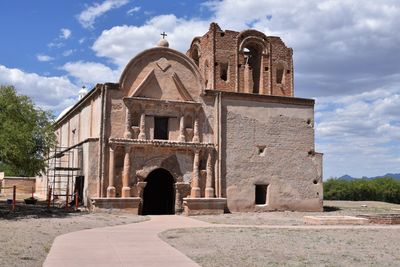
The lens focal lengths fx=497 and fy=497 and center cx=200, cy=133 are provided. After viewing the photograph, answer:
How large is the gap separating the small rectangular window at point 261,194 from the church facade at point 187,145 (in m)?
0.05

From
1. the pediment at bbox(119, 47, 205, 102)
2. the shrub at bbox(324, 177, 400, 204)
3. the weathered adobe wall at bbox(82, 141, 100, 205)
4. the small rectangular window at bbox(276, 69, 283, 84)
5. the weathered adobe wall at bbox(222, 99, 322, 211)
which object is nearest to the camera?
the weathered adobe wall at bbox(82, 141, 100, 205)

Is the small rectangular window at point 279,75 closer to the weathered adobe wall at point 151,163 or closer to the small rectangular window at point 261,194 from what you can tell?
the small rectangular window at point 261,194

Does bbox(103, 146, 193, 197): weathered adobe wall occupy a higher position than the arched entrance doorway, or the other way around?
bbox(103, 146, 193, 197): weathered adobe wall

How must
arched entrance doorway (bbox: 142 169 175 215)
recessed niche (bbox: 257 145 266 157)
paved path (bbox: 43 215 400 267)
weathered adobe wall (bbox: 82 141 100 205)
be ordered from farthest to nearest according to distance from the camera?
recessed niche (bbox: 257 145 266 157), arched entrance doorway (bbox: 142 169 175 215), weathered adobe wall (bbox: 82 141 100 205), paved path (bbox: 43 215 400 267)

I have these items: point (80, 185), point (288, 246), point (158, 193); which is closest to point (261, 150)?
point (158, 193)

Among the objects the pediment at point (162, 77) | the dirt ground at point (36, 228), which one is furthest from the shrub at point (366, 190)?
the dirt ground at point (36, 228)

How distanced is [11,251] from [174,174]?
14150 millimetres

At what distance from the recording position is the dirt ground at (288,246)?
1059 centimetres

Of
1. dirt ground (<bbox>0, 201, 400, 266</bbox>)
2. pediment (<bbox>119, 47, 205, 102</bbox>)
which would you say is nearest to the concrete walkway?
dirt ground (<bbox>0, 201, 400, 266</bbox>)

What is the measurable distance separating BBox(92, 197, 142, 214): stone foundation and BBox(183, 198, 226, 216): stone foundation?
237 centimetres

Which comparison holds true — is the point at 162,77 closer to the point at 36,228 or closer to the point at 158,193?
the point at 158,193

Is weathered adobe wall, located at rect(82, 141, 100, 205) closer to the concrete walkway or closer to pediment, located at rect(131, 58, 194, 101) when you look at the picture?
pediment, located at rect(131, 58, 194, 101)

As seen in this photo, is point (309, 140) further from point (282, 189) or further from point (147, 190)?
point (147, 190)

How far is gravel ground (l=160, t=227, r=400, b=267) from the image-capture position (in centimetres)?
1058
